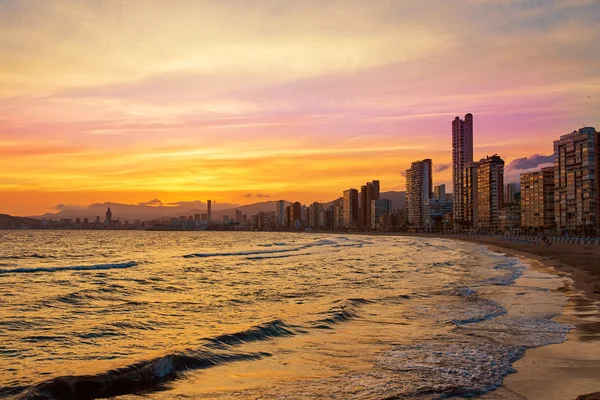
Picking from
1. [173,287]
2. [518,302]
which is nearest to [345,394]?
[518,302]

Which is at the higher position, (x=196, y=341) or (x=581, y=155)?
(x=581, y=155)

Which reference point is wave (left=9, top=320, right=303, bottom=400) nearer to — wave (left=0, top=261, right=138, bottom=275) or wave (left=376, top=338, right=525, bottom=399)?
wave (left=376, top=338, right=525, bottom=399)

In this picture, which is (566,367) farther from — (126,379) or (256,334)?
(126,379)

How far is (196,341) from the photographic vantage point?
15.8m

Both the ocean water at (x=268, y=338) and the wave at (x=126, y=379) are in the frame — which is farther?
the ocean water at (x=268, y=338)

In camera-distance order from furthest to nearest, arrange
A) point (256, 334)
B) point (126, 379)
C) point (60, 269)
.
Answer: point (60, 269), point (256, 334), point (126, 379)

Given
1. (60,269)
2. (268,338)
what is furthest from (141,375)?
(60,269)

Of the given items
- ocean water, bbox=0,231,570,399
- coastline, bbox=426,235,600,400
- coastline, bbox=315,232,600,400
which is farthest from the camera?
ocean water, bbox=0,231,570,399

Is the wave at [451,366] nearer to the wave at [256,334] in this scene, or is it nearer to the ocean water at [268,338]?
the ocean water at [268,338]

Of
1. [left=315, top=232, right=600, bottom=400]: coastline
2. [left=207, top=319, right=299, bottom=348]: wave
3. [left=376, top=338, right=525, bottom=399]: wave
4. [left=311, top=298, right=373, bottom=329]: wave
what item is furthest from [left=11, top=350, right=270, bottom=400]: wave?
[left=315, top=232, right=600, bottom=400]: coastline

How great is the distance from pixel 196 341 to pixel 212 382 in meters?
4.09

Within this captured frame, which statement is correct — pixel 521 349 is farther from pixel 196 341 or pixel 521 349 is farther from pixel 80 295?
pixel 80 295

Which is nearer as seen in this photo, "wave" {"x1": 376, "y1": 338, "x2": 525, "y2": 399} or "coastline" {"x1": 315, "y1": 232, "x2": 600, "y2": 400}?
"coastline" {"x1": 315, "y1": 232, "x2": 600, "y2": 400}

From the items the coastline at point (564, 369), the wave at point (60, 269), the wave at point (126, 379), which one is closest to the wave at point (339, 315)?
the wave at point (126, 379)
